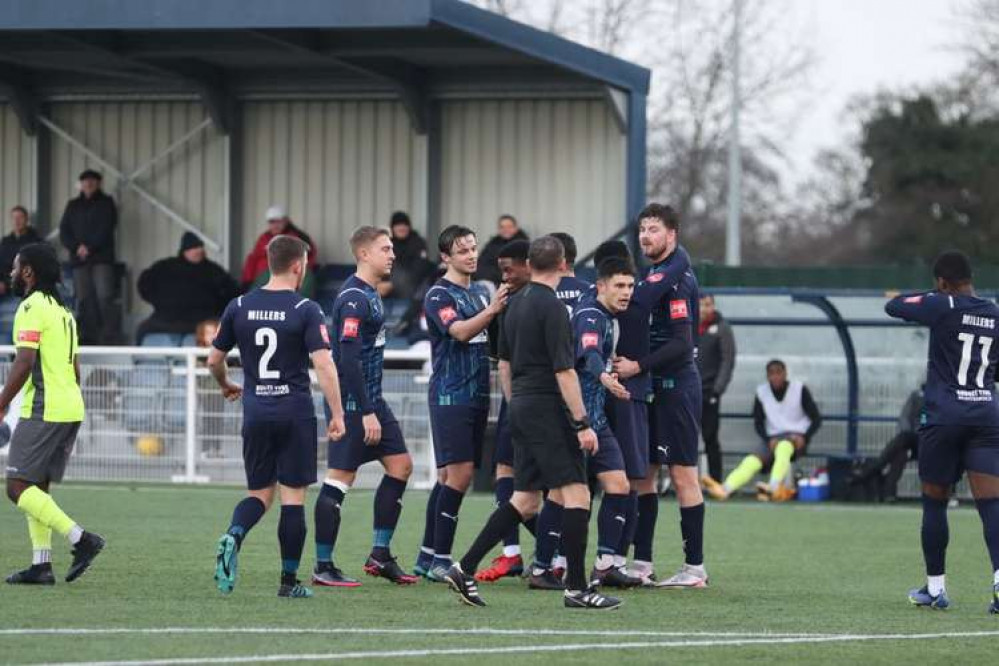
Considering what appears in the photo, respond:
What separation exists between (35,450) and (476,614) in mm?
2665

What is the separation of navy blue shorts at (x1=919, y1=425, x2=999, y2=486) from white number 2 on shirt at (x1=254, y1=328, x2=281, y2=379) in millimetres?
3416

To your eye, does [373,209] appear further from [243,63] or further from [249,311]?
[249,311]

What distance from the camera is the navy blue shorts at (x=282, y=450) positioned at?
9828mm

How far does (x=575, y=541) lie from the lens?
9.65 meters

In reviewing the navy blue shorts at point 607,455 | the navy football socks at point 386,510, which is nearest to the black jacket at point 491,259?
the navy football socks at point 386,510

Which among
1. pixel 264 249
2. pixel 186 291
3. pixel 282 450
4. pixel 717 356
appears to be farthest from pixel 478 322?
pixel 264 249

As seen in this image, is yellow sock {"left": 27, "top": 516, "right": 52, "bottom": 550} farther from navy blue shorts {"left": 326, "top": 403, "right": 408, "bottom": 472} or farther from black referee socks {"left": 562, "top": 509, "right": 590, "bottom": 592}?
black referee socks {"left": 562, "top": 509, "right": 590, "bottom": 592}

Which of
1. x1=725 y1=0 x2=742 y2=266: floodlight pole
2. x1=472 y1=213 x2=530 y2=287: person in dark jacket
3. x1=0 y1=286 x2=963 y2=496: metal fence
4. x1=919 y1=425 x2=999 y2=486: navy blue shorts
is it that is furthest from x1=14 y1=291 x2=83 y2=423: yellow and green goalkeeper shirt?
x1=725 y1=0 x2=742 y2=266: floodlight pole

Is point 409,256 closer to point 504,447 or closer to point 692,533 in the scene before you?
point 504,447

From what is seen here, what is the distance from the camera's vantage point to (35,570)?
10375mm

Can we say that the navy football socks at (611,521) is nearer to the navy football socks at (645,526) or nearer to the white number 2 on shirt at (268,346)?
the navy football socks at (645,526)

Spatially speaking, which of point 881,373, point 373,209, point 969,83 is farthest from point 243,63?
point 969,83

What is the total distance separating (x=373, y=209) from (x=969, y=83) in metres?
33.1

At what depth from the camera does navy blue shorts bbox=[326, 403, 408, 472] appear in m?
10.7
